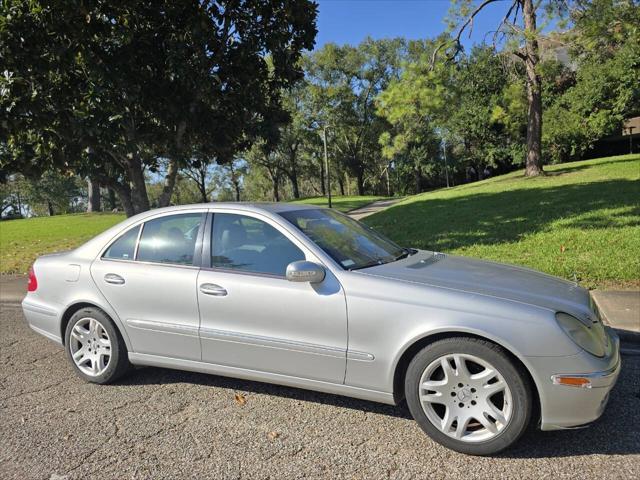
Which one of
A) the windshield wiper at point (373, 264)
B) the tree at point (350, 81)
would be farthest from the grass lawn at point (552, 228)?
the tree at point (350, 81)

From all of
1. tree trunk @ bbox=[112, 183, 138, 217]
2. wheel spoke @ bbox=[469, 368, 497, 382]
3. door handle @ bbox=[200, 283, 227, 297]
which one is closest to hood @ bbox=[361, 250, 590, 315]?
wheel spoke @ bbox=[469, 368, 497, 382]

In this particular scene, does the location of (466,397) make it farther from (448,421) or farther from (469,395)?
(448,421)

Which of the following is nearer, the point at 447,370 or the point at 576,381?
the point at 576,381

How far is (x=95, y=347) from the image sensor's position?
4.36 metres

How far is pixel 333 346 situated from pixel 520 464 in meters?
1.30

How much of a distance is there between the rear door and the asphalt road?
18.5 inches

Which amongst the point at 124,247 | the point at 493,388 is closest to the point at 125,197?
the point at 124,247

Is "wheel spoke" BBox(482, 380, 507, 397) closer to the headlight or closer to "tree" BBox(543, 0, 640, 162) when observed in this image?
the headlight

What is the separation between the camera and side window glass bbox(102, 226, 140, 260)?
4344 millimetres

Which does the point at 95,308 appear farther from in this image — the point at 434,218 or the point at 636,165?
the point at 636,165

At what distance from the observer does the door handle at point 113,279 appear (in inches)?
166

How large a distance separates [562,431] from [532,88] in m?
17.7

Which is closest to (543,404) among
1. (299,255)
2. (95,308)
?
(299,255)

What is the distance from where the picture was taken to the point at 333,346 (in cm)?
339
